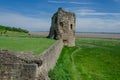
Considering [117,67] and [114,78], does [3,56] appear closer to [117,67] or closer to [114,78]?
[114,78]

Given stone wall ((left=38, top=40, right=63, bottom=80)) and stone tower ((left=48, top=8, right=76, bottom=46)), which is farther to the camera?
stone tower ((left=48, top=8, right=76, bottom=46))

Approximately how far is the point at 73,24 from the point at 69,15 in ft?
5.51

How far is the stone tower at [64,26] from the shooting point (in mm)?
41031

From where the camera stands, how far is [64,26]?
41188 mm

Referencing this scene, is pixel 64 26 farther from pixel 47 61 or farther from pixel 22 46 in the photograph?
pixel 47 61

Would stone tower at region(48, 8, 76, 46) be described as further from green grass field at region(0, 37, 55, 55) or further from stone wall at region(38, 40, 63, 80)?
stone wall at region(38, 40, 63, 80)

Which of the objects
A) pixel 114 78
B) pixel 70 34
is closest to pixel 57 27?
pixel 70 34

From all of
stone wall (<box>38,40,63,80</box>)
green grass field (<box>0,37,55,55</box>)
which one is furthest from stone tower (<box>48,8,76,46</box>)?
stone wall (<box>38,40,63,80</box>)

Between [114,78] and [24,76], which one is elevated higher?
[24,76]

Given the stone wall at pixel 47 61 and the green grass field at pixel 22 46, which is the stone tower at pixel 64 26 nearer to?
the green grass field at pixel 22 46

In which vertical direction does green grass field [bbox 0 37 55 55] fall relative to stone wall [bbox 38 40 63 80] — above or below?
above

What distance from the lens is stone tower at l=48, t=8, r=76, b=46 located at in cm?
4103

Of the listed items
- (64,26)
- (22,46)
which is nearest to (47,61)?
(22,46)

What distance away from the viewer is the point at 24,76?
9.61 metres
